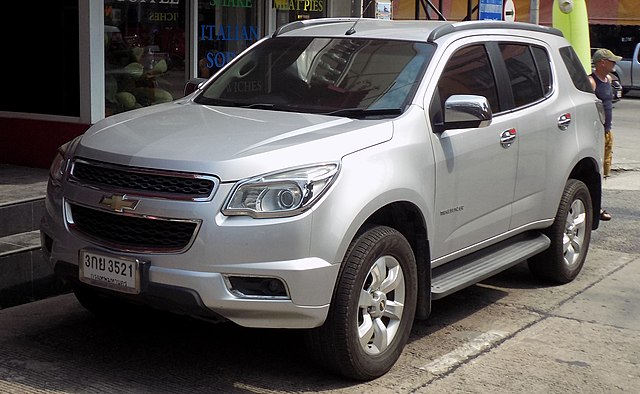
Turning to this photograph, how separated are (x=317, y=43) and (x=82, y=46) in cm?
375

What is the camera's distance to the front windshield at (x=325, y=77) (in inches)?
223

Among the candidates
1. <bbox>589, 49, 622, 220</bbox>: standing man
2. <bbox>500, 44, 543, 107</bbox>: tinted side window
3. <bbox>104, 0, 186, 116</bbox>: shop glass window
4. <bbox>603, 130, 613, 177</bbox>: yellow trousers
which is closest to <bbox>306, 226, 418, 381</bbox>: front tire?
<bbox>500, 44, 543, 107</bbox>: tinted side window

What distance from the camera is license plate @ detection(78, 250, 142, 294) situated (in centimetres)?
467

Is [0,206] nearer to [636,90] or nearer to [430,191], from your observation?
[430,191]

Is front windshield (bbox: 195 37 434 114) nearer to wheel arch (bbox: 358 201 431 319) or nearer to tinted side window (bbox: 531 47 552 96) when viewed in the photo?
wheel arch (bbox: 358 201 431 319)

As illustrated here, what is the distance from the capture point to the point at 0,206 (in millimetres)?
7219

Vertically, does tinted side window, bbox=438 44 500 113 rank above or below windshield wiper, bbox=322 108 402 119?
above

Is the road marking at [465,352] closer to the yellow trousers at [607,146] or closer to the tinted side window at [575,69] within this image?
the tinted side window at [575,69]

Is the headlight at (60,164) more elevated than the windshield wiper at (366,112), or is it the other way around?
the windshield wiper at (366,112)

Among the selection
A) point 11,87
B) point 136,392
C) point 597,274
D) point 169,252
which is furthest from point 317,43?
point 11,87

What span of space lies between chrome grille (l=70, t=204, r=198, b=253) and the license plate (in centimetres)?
8

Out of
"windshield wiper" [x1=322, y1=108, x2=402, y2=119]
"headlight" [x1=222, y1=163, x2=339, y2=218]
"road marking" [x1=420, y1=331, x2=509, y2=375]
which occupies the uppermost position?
"windshield wiper" [x1=322, y1=108, x2=402, y2=119]

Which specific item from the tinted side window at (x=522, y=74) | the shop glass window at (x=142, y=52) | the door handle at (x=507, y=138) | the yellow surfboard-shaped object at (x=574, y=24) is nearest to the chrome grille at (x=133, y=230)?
the door handle at (x=507, y=138)

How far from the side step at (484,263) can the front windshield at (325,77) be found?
1047 millimetres
